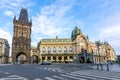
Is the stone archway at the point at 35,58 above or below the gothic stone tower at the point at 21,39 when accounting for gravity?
below

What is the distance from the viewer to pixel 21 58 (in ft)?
372

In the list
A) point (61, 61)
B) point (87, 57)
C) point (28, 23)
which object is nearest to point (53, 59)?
point (61, 61)

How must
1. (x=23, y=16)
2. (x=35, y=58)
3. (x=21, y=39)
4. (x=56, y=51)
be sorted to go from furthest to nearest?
(x=23, y=16) → (x=35, y=58) → (x=56, y=51) → (x=21, y=39)

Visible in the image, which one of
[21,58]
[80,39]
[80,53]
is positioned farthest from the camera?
[21,58]

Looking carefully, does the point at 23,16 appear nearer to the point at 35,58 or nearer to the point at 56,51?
the point at 35,58

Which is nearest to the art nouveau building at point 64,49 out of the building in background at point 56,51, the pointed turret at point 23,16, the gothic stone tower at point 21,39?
the building in background at point 56,51

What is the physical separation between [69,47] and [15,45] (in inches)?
1079

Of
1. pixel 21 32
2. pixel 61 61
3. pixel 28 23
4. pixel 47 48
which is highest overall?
pixel 28 23

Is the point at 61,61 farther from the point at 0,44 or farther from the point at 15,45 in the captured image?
the point at 0,44

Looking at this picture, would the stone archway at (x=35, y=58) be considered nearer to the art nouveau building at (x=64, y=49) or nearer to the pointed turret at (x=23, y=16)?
the art nouveau building at (x=64, y=49)

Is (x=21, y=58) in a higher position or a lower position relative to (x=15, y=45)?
lower

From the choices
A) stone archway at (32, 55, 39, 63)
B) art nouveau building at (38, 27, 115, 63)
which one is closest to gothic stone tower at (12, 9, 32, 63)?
stone archway at (32, 55, 39, 63)

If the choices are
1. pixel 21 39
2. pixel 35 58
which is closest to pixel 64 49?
pixel 35 58

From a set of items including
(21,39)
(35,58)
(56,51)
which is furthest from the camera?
(35,58)
